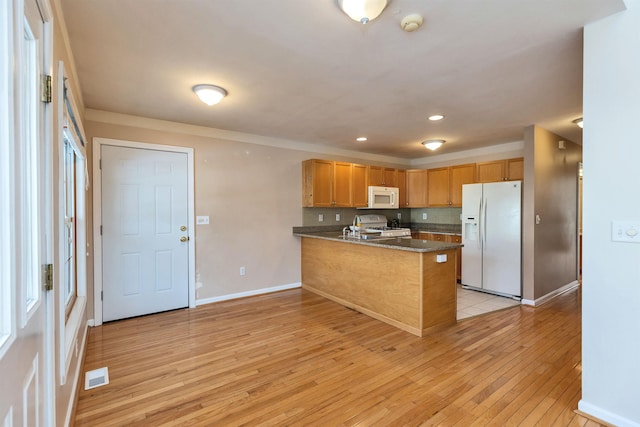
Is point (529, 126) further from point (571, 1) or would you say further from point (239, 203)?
point (239, 203)

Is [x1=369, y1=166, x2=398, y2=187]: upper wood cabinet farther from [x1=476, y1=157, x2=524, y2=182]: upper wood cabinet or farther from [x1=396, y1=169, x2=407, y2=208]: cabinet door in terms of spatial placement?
[x1=476, y1=157, x2=524, y2=182]: upper wood cabinet

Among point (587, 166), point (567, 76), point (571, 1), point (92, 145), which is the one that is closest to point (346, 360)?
point (587, 166)

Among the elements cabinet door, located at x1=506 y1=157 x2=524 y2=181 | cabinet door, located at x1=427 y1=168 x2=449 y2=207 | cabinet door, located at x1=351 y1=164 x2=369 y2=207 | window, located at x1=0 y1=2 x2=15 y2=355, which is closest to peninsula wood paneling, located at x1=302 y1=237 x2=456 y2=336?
cabinet door, located at x1=351 y1=164 x2=369 y2=207

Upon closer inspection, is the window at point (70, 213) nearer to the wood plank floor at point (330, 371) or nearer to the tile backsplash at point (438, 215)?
the wood plank floor at point (330, 371)

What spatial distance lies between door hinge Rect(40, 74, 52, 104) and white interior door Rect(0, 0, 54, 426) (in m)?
0.03

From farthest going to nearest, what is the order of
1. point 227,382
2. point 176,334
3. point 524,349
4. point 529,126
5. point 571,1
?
1. point 529,126
2. point 176,334
3. point 524,349
4. point 227,382
5. point 571,1

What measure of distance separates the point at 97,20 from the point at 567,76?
3.47 metres

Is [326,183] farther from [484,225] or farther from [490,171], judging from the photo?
[490,171]

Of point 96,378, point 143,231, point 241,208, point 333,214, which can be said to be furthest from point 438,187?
point 96,378

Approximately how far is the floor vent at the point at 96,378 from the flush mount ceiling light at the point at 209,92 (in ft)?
7.99

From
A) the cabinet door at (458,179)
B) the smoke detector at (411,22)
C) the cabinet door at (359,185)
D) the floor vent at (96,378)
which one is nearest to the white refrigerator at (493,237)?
the cabinet door at (458,179)

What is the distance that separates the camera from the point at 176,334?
10.6 feet

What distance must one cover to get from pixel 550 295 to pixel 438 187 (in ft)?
7.78

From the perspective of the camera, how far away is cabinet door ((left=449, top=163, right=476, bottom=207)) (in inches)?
205
